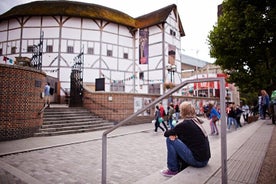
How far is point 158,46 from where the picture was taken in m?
22.4

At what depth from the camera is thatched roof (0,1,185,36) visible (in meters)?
20.8

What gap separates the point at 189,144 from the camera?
3100 mm

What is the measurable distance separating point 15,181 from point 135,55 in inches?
867

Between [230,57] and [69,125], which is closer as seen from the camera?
[69,125]

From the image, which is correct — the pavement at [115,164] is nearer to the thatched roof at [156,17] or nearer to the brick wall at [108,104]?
the brick wall at [108,104]

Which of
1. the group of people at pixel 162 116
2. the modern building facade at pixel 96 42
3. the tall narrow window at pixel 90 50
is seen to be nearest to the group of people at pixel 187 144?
the group of people at pixel 162 116

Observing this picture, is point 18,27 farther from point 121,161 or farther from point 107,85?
point 121,161

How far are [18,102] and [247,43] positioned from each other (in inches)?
532

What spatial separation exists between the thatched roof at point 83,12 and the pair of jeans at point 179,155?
2116 centimetres

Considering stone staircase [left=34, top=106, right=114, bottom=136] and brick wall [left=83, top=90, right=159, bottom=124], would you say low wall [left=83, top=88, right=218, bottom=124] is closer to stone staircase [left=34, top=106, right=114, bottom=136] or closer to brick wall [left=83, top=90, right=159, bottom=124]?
brick wall [left=83, top=90, right=159, bottom=124]

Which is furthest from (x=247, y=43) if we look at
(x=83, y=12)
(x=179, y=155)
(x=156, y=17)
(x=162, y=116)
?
(x=83, y=12)

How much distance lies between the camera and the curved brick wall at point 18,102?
746 cm

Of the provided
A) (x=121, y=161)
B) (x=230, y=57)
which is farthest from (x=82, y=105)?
(x=230, y=57)

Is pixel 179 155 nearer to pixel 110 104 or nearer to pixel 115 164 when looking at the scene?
pixel 115 164
